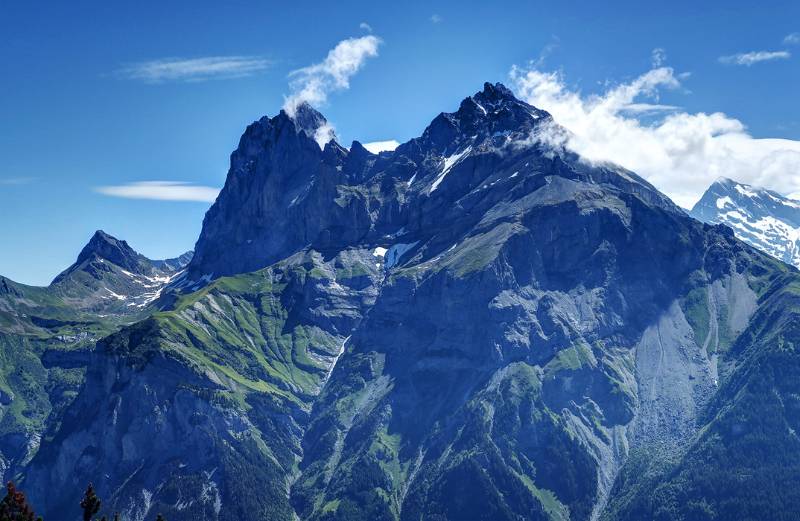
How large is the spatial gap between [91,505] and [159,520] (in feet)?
38.0

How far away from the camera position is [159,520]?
334 feet

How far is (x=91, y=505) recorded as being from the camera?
302 feet

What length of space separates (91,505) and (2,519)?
13.5 meters

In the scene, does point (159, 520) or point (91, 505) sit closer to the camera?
point (91, 505)

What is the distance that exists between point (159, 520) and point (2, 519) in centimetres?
1682

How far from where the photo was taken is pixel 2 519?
97625mm
